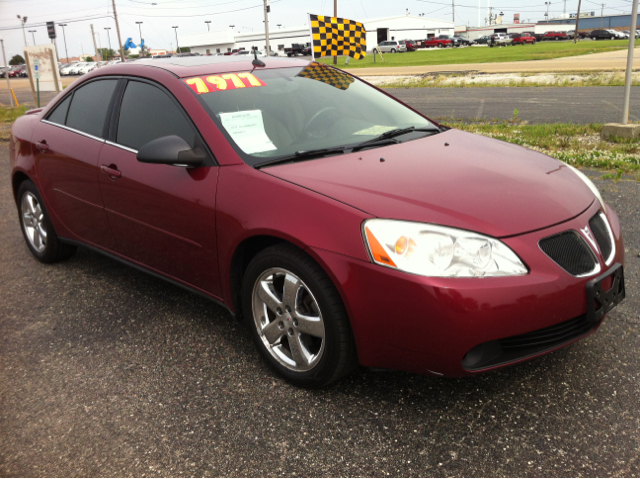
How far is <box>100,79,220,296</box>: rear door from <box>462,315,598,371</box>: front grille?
1360 millimetres

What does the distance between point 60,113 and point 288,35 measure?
9990 cm

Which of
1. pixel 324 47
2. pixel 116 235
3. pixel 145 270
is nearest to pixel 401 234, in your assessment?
pixel 145 270

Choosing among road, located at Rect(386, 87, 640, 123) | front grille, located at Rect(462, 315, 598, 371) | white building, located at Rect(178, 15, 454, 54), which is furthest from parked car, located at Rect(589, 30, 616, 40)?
front grille, located at Rect(462, 315, 598, 371)

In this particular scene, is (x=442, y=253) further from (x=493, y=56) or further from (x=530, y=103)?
(x=493, y=56)

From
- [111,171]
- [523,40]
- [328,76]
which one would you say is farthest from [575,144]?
[523,40]

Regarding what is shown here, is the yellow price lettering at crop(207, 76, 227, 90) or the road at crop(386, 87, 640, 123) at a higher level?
the yellow price lettering at crop(207, 76, 227, 90)

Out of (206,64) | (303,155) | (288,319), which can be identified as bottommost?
(288,319)

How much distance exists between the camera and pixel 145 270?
3508 millimetres

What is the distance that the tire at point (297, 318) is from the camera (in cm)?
245

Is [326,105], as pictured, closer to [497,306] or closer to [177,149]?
[177,149]

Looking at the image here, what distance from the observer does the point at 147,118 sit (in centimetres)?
338

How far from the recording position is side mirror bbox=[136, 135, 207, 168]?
9.33 ft

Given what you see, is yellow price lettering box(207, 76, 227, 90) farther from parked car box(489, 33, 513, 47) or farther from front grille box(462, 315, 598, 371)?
parked car box(489, 33, 513, 47)

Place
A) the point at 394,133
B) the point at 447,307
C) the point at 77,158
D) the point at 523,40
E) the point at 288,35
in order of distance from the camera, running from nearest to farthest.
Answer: the point at 447,307
the point at 394,133
the point at 77,158
the point at 523,40
the point at 288,35
